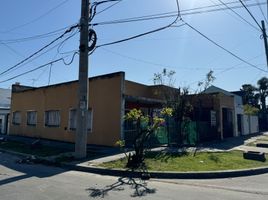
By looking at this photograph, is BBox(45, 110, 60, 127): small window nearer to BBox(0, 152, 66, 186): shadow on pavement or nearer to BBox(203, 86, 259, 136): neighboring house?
BBox(0, 152, 66, 186): shadow on pavement

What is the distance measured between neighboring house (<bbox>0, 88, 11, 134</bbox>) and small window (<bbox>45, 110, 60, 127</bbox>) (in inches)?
376

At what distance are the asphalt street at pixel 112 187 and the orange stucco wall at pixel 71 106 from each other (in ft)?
22.1

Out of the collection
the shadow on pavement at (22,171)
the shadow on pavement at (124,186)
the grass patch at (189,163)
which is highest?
the grass patch at (189,163)

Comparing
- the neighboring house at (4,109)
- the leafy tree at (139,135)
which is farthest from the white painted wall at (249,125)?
the neighboring house at (4,109)

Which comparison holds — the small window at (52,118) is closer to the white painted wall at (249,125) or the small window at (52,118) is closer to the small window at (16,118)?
the small window at (16,118)

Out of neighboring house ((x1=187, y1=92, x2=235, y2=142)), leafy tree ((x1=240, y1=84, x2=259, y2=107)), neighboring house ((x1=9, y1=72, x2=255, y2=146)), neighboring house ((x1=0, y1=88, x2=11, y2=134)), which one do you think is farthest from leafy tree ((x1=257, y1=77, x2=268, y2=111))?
neighboring house ((x1=0, y1=88, x2=11, y2=134))

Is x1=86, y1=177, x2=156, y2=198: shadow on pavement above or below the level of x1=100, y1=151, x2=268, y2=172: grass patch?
below

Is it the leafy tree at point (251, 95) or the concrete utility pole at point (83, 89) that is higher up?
the leafy tree at point (251, 95)

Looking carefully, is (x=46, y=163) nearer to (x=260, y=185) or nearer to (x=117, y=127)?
(x=117, y=127)

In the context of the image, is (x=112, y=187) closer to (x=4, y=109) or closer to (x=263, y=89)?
(x=4, y=109)

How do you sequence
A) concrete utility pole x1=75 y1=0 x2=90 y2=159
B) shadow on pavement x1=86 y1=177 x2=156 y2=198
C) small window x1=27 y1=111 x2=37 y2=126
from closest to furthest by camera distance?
shadow on pavement x1=86 y1=177 x2=156 y2=198 → concrete utility pole x1=75 y1=0 x2=90 y2=159 → small window x1=27 y1=111 x2=37 y2=126

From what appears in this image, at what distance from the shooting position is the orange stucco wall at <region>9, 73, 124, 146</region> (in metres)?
17.0

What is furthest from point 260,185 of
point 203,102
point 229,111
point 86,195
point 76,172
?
point 229,111

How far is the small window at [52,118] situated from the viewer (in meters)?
21.0
